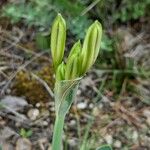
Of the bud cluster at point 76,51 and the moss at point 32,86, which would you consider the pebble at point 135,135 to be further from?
the bud cluster at point 76,51

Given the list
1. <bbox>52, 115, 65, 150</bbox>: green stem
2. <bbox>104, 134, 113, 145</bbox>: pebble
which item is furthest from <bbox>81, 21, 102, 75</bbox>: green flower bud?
<bbox>104, 134, 113, 145</bbox>: pebble

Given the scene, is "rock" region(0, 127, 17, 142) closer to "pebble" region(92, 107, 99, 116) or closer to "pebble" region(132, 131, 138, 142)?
"pebble" region(92, 107, 99, 116)

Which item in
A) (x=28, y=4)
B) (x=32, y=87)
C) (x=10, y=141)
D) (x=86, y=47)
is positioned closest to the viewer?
(x=86, y=47)

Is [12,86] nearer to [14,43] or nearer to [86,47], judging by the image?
[14,43]

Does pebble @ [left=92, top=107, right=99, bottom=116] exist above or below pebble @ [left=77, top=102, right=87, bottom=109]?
below

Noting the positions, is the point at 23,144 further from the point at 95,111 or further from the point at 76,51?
the point at 76,51

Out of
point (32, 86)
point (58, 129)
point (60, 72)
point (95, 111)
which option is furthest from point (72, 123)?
point (60, 72)

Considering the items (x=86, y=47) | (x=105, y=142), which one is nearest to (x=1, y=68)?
(x=105, y=142)

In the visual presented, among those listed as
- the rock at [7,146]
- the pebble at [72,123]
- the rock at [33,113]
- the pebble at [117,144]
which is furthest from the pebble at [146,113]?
the rock at [7,146]
